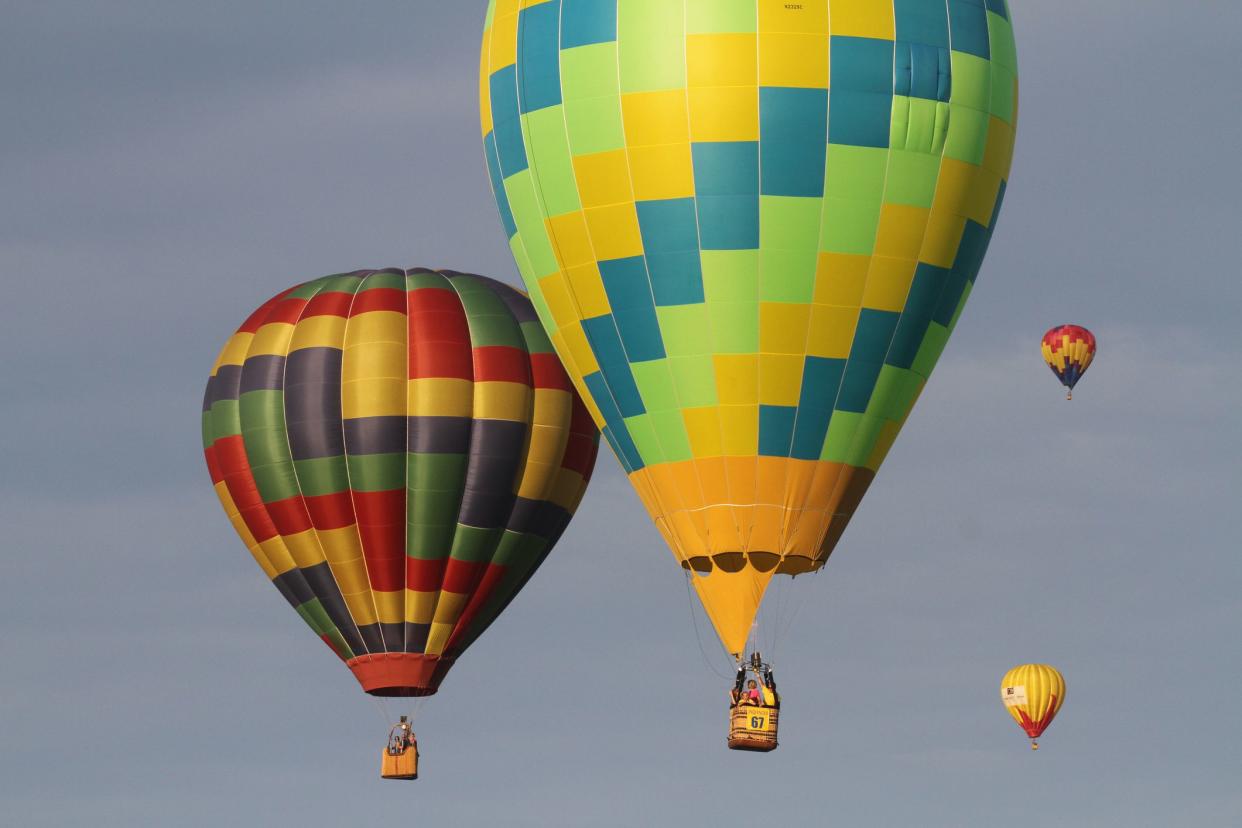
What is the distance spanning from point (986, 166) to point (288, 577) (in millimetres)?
11085

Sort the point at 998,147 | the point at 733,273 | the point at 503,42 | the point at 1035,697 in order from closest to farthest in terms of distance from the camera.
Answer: the point at 733,273 → the point at 998,147 → the point at 503,42 → the point at 1035,697

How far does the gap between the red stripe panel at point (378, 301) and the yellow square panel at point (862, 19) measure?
8.84 meters

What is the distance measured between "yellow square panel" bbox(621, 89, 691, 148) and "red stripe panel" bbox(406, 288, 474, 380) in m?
6.94

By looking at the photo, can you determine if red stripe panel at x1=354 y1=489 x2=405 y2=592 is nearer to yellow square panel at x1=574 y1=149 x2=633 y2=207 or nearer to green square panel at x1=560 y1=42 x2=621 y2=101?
yellow square panel at x1=574 y1=149 x2=633 y2=207

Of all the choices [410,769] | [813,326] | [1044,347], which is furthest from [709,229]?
[1044,347]

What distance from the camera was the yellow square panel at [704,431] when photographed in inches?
1266

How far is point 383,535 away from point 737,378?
25.3ft

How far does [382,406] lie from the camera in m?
38.0

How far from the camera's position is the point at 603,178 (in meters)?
32.2

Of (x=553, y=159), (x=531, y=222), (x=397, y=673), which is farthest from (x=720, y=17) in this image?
(x=397, y=673)

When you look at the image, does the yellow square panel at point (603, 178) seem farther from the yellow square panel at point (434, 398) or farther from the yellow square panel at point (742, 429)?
the yellow square panel at point (434, 398)

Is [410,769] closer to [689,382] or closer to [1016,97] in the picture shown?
[689,382]

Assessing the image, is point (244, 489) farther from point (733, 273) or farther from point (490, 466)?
point (733, 273)

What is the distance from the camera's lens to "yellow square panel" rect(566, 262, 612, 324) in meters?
32.6
